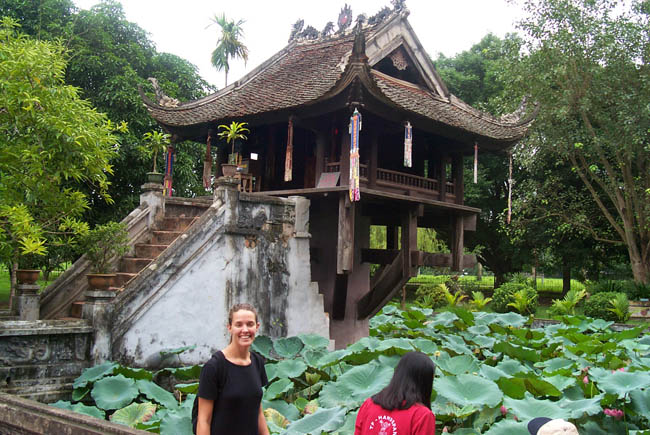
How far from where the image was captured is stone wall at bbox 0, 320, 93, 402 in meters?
6.39

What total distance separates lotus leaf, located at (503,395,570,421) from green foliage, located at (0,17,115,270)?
4.99 meters

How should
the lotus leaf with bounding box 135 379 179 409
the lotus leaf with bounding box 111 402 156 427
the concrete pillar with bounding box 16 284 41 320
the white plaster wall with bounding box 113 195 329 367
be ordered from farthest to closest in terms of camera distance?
the white plaster wall with bounding box 113 195 329 367, the concrete pillar with bounding box 16 284 41 320, the lotus leaf with bounding box 135 379 179 409, the lotus leaf with bounding box 111 402 156 427

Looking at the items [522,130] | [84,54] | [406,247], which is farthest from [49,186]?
[84,54]

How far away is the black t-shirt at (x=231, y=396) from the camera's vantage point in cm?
299

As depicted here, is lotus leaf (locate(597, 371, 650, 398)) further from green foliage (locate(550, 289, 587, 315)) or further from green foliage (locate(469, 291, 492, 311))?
green foliage (locate(469, 291, 492, 311))

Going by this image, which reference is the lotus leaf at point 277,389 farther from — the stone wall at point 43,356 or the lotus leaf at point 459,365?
the stone wall at point 43,356

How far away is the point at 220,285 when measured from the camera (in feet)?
27.6

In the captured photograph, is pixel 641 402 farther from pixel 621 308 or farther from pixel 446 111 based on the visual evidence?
pixel 621 308

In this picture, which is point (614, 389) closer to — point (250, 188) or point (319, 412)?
point (319, 412)

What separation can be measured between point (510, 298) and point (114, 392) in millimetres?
14967

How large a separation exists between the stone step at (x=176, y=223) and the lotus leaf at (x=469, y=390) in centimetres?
567

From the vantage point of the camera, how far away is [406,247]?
1073cm

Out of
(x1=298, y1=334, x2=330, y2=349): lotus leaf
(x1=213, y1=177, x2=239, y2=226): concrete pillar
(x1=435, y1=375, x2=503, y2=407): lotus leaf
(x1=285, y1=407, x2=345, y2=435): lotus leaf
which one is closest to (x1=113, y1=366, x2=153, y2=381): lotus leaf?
(x1=298, y1=334, x2=330, y2=349): lotus leaf

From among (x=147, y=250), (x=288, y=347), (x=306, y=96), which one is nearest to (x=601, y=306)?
(x=306, y=96)
